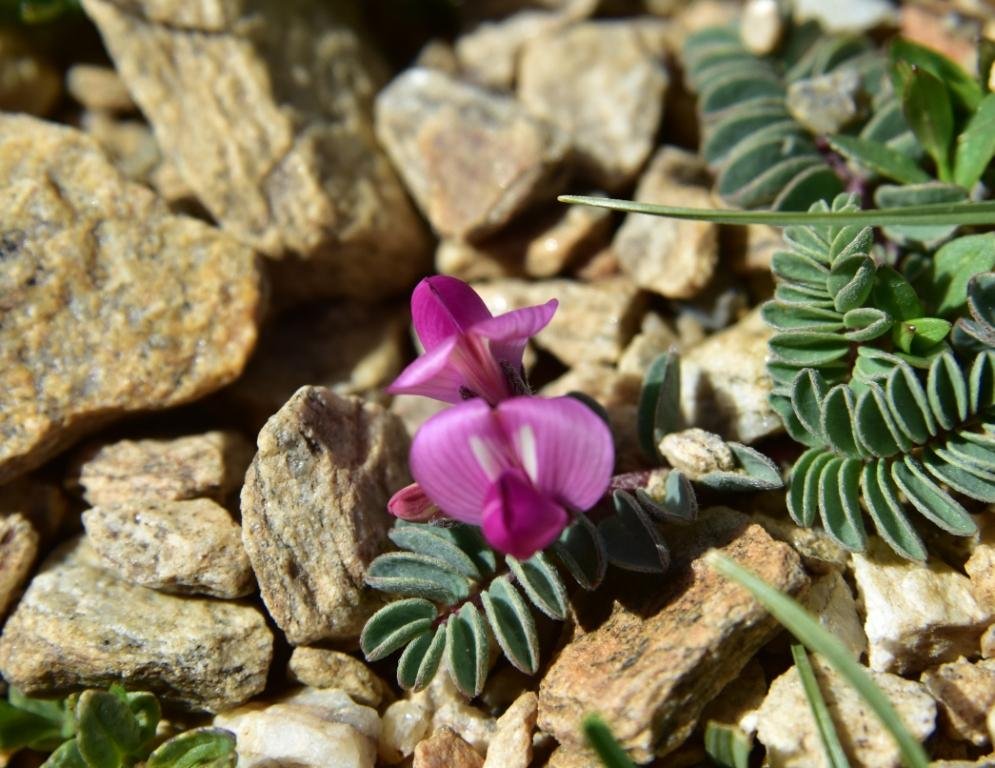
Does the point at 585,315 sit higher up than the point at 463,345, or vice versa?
the point at 463,345

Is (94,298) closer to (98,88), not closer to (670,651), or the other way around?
(98,88)

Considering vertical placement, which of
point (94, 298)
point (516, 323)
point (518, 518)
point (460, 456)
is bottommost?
point (518, 518)

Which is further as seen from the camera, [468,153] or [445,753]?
[468,153]

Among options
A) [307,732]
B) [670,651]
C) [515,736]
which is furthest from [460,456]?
[307,732]

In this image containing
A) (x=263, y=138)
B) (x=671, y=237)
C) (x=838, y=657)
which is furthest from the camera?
(x=263, y=138)

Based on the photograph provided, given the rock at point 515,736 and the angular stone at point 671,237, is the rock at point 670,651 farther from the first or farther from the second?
the angular stone at point 671,237

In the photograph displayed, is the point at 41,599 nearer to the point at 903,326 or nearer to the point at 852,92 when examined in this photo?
the point at 903,326

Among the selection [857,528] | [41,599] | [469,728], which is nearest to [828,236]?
[857,528]

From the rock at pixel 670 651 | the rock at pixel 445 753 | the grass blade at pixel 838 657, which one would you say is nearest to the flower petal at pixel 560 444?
the grass blade at pixel 838 657

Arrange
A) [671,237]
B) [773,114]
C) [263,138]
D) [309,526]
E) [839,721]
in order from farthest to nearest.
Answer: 1. [263,138]
2. [671,237]
3. [773,114]
4. [309,526]
5. [839,721]
